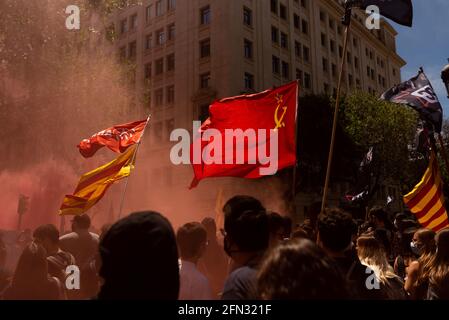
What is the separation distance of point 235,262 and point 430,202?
4623 millimetres

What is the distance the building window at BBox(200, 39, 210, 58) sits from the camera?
102ft

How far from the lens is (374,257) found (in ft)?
13.0

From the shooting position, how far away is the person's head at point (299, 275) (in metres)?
1.74

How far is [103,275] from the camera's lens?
1.89m

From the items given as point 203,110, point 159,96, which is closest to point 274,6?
point 203,110

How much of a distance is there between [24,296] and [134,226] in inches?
87.6

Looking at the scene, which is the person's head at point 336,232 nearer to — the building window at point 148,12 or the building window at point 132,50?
the building window at point 148,12

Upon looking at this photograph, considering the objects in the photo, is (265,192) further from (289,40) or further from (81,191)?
(81,191)

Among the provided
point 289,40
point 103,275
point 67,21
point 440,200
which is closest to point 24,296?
point 103,275

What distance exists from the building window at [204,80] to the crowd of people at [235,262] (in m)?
25.4

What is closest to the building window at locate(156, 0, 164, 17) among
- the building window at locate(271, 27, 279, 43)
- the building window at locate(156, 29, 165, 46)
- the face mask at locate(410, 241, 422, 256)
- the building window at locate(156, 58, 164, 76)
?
the building window at locate(156, 29, 165, 46)

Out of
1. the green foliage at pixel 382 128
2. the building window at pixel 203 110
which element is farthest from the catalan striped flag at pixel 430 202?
the building window at pixel 203 110

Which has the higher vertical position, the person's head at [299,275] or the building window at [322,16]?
the building window at [322,16]

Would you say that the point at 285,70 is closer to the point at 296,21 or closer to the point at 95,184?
the point at 296,21
